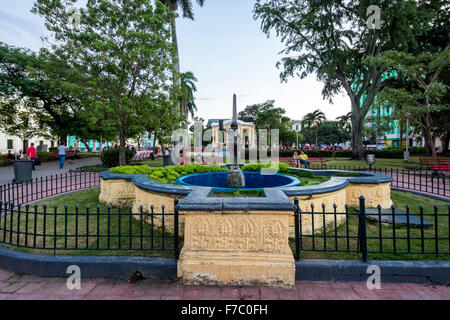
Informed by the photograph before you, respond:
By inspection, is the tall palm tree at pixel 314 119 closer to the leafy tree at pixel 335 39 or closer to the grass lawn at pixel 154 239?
the leafy tree at pixel 335 39

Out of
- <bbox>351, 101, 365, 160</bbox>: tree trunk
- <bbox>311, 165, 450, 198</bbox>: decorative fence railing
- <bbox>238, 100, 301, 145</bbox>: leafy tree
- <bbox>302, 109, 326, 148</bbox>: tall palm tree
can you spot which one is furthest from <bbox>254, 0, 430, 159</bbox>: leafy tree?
<bbox>302, 109, 326, 148</bbox>: tall palm tree

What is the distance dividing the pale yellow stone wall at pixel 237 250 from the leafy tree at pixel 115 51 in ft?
32.4

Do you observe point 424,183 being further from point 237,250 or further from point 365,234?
point 237,250

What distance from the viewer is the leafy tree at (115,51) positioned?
11.5 m

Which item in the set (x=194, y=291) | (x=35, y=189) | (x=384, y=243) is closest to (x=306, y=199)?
(x=384, y=243)

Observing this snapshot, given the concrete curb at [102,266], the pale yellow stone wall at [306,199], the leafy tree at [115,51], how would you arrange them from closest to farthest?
the concrete curb at [102,266], the pale yellow stone wall at [306,199], the leafy tree at [115,51]

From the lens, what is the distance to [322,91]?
25.2 m

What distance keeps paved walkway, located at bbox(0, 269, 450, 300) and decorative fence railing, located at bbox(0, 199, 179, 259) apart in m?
0.47

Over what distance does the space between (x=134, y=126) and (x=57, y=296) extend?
1061 centimetres

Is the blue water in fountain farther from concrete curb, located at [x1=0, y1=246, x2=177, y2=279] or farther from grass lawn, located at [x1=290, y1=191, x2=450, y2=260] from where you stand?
concrete curb, located at [x1=0, y1=246, x2=177, y2=279]

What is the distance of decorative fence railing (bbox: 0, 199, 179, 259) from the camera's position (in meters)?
3.42

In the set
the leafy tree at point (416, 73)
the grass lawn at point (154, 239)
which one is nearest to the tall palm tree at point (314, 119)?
the leafy tree at point (416, 73)

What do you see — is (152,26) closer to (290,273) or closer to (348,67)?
(290,273)
